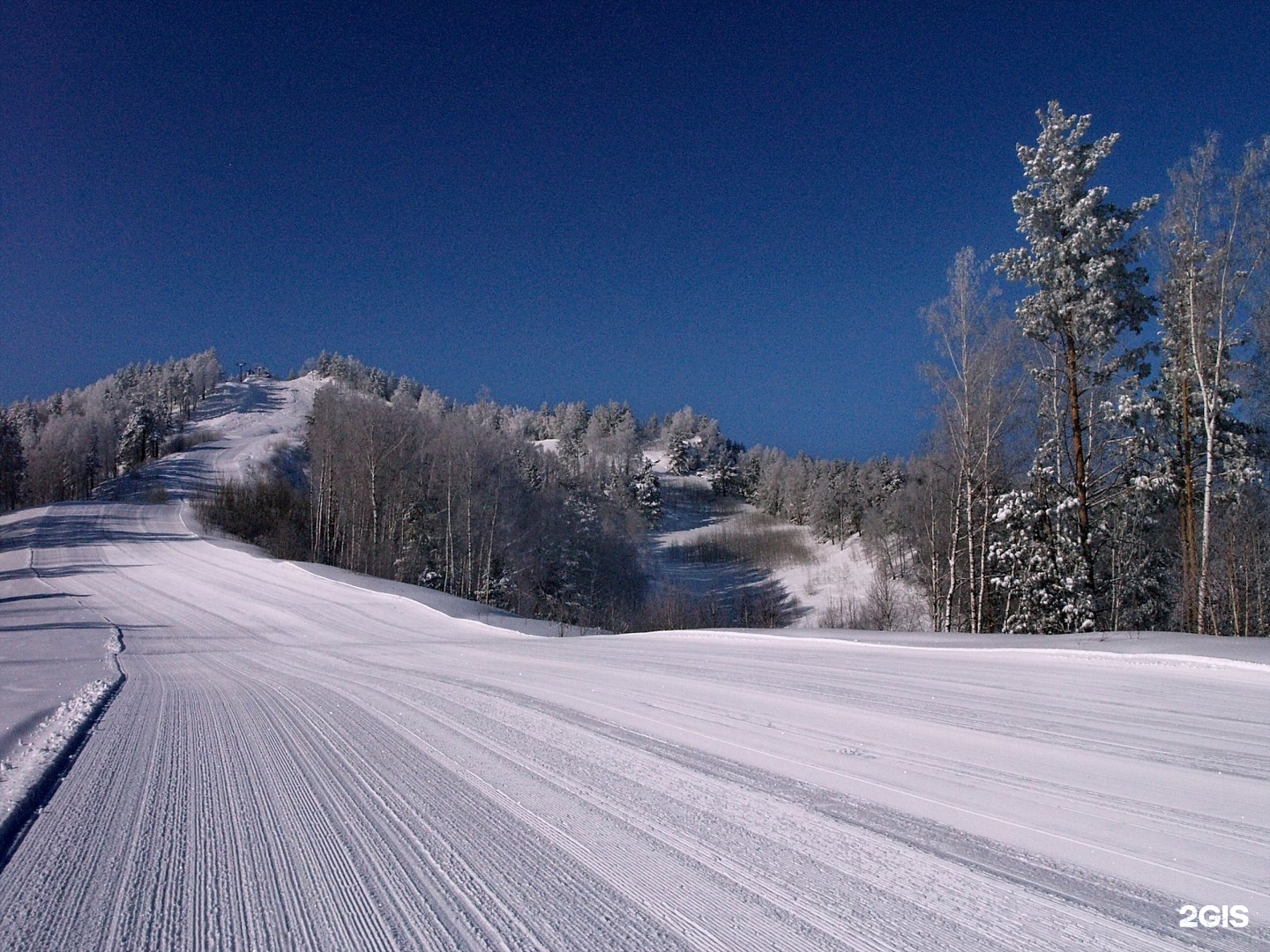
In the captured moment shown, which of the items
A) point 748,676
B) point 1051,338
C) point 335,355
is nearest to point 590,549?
point 1051,338

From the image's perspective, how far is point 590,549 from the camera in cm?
4781

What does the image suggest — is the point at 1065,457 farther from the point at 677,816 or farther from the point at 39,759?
the point at 39,759

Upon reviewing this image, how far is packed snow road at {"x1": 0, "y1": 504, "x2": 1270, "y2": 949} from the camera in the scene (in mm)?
2004

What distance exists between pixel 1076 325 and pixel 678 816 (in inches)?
597

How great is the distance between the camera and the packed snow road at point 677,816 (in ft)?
6.57

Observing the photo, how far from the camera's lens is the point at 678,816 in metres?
2.86

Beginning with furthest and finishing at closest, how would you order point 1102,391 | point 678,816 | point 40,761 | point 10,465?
point 10,465 → point 1102,391 → point 40,761 → point 678,816

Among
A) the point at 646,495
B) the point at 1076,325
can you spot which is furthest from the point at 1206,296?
the point at 646,495

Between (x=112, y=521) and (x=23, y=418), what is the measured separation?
69.0m

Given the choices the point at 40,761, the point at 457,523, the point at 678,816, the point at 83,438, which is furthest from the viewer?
the point at 83,438

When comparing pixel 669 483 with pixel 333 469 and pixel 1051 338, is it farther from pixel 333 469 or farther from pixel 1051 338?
pixel 1051 338

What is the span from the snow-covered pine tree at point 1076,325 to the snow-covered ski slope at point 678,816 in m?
9.32

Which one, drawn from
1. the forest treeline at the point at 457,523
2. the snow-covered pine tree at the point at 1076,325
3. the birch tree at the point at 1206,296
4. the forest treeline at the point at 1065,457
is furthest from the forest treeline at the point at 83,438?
the birch tree at the point at 1206,296

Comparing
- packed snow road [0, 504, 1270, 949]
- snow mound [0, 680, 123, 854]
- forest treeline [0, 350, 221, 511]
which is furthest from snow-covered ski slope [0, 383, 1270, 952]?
forest treeline [0, 350, 221, 511]
